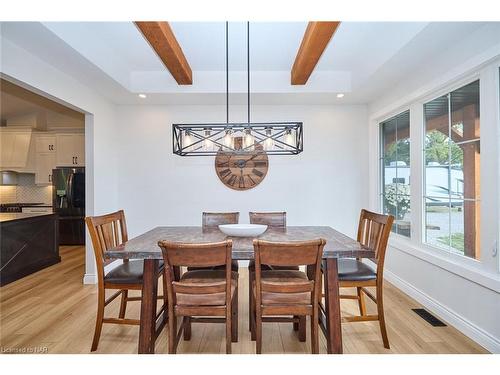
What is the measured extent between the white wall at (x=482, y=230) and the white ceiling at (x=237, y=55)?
0.56 feet

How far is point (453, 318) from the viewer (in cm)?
236

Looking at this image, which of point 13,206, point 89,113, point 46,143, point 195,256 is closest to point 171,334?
point 195,256

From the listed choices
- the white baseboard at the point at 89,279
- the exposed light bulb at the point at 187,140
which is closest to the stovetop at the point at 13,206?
the white baseboard at the point at 89,279

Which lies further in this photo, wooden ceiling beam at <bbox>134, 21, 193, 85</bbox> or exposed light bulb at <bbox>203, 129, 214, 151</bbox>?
exposed light bulb at <bbox>203, 129, 214, 151</bbox>

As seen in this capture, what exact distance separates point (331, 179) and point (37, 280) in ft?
14.2

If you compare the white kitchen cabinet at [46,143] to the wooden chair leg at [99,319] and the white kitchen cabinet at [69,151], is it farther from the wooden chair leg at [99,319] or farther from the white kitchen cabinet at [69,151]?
the wooden chair leg at [99,319]

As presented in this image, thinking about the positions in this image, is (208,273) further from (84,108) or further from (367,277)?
(84,108)

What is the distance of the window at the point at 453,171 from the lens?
2273 mm

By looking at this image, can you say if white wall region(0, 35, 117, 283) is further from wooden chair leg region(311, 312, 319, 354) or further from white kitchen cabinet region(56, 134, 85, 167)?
wooden chair leg region(311, 312, 319, 354)

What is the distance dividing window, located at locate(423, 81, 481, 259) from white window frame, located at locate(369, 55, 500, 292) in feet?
0.20

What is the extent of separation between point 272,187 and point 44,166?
4.83 metres

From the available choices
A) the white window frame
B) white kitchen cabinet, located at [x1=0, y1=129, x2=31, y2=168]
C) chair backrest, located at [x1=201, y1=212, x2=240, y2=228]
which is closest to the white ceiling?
the white window frame

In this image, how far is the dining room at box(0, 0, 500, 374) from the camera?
190 centimetres
